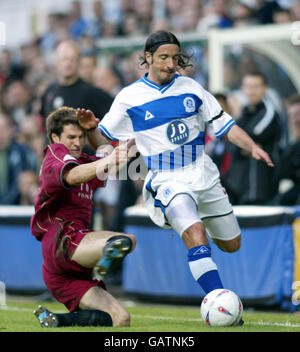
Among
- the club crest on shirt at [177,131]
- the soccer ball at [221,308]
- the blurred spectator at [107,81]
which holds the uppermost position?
the blurred spectator at [107,81]

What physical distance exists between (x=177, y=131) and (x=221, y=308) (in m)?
1.61

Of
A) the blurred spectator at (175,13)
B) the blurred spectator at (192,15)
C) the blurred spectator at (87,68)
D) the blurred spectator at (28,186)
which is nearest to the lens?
the blurred spectator at (87,68)

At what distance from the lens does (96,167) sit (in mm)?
5918

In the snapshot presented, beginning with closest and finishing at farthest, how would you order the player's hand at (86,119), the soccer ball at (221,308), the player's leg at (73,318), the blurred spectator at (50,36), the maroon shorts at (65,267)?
the soccer ball at (221,308), the player's leg at (73,318), the maroon shorts at (65,267), the player's hand at (86,119), the blurred spectator at (50,36)

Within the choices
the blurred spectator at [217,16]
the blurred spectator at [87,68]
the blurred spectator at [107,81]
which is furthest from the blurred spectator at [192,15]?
the blurred spectator at [87,68]

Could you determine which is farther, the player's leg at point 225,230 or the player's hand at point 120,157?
the player's leg at point 225,230

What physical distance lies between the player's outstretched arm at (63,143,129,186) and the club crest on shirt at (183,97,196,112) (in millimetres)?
1026

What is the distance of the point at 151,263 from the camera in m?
9.65

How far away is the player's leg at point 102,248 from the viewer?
5.62m

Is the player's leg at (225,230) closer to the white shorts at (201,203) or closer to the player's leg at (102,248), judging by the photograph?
the white shorts at (201,203)

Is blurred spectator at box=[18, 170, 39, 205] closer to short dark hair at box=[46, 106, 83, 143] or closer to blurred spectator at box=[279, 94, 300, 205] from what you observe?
blurred spectator at box=[279, 94, 300, 205]

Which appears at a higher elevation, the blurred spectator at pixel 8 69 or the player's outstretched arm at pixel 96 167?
the blurred spectator at pixel 8 69

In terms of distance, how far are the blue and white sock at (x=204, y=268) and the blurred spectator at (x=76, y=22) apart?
10.6 metres
